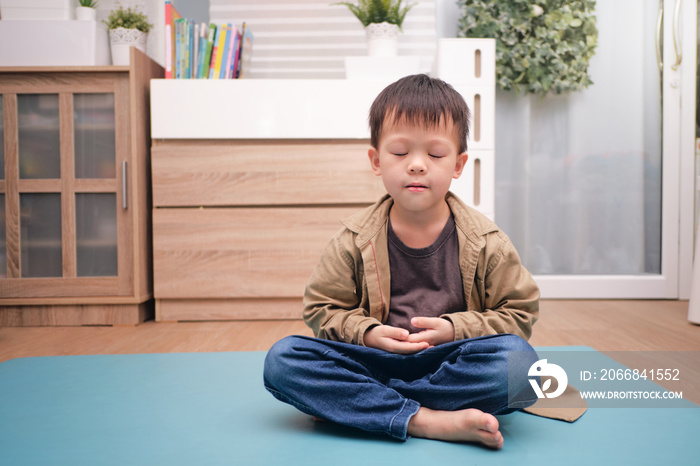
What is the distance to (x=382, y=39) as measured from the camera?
221 centimetres

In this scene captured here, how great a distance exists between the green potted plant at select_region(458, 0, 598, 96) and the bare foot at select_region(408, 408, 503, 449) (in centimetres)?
193

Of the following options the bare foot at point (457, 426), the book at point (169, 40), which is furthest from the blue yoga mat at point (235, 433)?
the book at point (169, 40)

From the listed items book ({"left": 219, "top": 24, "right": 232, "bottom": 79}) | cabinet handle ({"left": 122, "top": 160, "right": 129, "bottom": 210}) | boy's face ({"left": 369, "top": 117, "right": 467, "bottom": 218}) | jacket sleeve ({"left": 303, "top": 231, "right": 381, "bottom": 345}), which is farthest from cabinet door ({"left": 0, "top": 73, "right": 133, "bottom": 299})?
boy's face ({"left": 369, "top": 117, "right": 467, "bottom": 218})

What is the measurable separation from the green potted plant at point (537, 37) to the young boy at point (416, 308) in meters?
1.63

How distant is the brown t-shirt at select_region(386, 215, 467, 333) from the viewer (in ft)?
3.44

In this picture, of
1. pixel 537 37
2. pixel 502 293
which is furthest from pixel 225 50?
pixel 502 293

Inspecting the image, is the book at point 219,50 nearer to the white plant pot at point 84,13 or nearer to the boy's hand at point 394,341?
the white plant pot at point 84,13

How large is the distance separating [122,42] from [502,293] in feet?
5.93

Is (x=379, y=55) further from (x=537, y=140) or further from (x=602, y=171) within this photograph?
(x=602, y=171)

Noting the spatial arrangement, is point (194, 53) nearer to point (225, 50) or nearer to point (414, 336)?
point (225, 50)

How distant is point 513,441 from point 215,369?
780mm

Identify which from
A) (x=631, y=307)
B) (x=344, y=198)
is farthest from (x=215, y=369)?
(x=631, y=307)

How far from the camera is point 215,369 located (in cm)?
143

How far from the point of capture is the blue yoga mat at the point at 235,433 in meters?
0.86
